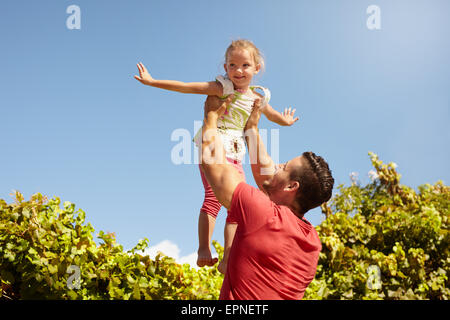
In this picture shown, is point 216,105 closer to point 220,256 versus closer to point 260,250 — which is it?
point 260,250

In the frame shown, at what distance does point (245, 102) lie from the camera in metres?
3.40

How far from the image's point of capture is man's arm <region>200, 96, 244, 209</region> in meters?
2.69

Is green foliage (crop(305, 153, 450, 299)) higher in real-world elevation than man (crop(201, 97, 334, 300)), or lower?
lower

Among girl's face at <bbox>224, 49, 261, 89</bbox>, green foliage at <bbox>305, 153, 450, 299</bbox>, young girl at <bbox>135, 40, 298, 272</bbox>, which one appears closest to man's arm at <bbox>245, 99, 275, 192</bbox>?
young girl at <bbox>135, 40, 298, 272</bbox>

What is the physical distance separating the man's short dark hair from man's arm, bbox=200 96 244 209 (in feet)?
1.45

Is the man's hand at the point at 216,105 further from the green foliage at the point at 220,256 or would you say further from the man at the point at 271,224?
the green foliage at the point at 220,256

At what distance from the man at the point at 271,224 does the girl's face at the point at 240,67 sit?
47cm

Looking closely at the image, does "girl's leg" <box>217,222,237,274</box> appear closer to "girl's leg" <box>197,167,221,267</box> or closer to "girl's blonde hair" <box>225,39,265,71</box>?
"girl's leg" <box>197,167,221,267</box>

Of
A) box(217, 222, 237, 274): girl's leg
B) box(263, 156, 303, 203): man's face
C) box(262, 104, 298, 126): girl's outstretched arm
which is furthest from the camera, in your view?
box(262, 104, 298, 126): girl's outstretched arm

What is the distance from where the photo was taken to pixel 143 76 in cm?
312

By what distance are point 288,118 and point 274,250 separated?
61.7 inches

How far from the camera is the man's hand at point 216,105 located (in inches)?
126

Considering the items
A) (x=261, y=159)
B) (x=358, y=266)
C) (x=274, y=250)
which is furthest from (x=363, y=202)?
(x=274, y=250)
